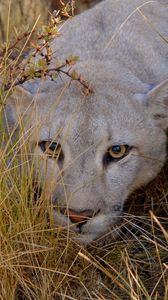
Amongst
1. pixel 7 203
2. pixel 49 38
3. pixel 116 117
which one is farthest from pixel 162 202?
pixel 49 38

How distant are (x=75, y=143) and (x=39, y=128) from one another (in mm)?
211

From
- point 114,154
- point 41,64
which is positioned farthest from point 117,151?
point 41,64

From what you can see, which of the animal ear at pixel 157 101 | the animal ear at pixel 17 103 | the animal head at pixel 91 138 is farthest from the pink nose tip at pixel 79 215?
the animal ear at pixel 157 101

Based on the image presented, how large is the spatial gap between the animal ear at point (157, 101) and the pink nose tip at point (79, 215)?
0.79 meters

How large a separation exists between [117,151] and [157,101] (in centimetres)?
42

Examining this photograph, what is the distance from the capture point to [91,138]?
3883 mm

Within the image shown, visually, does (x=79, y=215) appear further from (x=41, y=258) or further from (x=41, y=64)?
(x=41, y=64)

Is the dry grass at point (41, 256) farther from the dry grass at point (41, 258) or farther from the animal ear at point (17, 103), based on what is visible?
the animal ear at point (17, 103)

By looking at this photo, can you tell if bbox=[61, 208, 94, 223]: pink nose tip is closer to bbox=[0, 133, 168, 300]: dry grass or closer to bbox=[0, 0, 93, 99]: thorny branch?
bbox=[0, 133, 168, 300]: dry grass

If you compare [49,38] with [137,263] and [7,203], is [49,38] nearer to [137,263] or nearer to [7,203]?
[7,203]

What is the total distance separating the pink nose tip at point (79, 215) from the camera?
12.3 ft

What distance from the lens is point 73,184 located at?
3.82 metres

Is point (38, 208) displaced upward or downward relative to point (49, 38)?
downward

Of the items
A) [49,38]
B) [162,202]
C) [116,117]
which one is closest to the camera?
[49,38]
